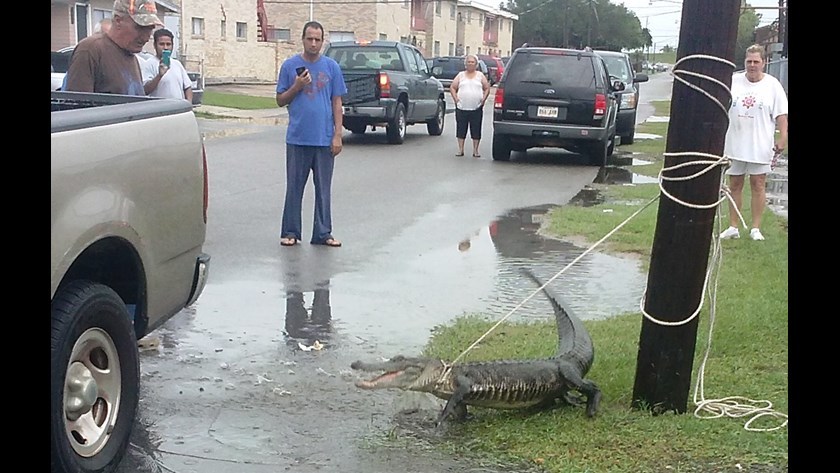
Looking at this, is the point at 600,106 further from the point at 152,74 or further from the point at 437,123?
the point at 152,74

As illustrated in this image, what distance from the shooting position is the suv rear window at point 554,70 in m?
16.1

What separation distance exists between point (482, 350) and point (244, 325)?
161 centimetres

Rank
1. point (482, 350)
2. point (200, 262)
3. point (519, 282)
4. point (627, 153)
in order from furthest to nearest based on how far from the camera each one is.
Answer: point (627, 153), point (519, 282), point (482, 350), point (200, 262)

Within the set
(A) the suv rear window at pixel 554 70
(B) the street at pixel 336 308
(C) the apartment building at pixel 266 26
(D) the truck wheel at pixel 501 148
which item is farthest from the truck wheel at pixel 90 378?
(C) the apartment building at pixel 266 26

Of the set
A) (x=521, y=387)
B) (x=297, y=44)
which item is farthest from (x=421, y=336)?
(x=297, y=44)

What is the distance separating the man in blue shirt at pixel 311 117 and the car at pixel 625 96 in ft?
37.4

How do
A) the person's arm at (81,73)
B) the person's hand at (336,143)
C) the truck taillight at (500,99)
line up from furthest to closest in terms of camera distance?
the truck taillight at (500,99) → the person's hand at (336,143) → the person's arm at (81,73)

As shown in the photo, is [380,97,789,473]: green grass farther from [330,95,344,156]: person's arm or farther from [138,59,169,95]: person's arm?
[138,59,169,95]: person's arm

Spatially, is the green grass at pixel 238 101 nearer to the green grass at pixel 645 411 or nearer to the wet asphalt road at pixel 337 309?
the wet asphalt road at pixel 337 309

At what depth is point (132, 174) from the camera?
4.19 m

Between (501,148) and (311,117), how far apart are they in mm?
8463

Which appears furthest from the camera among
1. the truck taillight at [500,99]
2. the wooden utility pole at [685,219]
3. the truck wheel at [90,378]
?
the truck taillight at [500,99]

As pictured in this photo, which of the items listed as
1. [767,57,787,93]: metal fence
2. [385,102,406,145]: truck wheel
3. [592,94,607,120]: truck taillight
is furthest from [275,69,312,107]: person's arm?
[767,57,787,93]: metal fence
